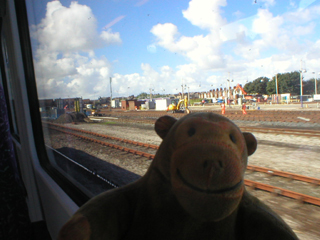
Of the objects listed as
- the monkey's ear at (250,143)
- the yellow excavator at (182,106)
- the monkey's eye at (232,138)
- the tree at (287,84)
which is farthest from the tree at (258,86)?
the monkey's eye at (232,138)

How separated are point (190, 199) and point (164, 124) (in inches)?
12.9

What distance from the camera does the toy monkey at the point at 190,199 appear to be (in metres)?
0.65

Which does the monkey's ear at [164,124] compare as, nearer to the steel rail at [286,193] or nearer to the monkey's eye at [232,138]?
the monkey's eye at [232,138]

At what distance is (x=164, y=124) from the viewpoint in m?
0.92

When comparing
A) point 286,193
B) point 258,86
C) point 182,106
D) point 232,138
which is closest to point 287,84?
point 258,86

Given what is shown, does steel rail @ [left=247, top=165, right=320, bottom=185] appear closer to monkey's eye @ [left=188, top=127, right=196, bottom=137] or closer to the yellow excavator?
the yellow excavator

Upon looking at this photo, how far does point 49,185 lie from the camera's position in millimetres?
2592

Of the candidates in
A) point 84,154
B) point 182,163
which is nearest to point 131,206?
point 182,163

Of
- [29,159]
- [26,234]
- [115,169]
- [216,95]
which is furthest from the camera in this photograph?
Result: [29,159]

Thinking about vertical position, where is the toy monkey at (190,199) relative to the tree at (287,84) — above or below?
below

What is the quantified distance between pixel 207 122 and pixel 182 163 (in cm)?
15

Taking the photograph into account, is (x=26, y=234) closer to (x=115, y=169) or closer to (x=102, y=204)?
(x=115, y=169)

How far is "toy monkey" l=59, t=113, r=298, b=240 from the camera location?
648 mm

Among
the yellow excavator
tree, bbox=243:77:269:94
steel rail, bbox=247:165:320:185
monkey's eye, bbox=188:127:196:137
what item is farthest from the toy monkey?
steel rail, bbox=247:165:320:185
